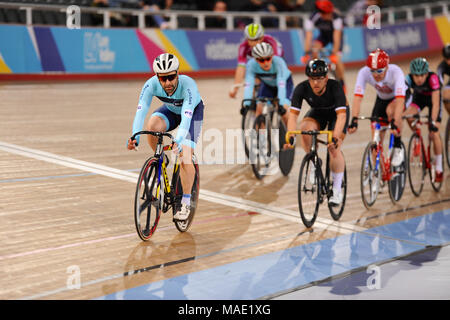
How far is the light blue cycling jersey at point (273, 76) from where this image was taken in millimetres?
7312

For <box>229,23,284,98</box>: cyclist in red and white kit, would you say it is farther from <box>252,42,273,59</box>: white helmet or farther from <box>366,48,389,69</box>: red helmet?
<box>366,48,389,69</box>: red helmet

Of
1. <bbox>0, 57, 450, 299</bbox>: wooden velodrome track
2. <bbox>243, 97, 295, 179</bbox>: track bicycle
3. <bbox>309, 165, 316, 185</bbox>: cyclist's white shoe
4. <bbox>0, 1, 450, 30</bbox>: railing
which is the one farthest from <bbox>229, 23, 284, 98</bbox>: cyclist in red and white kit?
<bbox>0, 1, 450, 30</bbox>: railing

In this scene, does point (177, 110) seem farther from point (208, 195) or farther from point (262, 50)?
point (262, 50)

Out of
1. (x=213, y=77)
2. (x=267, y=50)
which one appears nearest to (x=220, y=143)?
(x=267, y=50)

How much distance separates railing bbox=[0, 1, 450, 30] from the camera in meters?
12.8

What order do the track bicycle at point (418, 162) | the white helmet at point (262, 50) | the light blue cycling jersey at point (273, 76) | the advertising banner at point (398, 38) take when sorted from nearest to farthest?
1. the track bicycle at point (418, 162)
2. the white helmet at point (262, 50)
3. the light blue cycling jersey at point (273, 76)
4. the advertising banner at point (398, 38)

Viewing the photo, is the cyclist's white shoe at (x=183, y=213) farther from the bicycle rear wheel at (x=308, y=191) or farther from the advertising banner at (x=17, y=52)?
the advertising banner at (x=17, y=52)

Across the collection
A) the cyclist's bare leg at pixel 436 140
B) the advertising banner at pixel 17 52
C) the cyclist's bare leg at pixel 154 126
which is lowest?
the cyclist's bare leg at pixel 436 140

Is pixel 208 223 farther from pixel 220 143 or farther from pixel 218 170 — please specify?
pixel 220 143

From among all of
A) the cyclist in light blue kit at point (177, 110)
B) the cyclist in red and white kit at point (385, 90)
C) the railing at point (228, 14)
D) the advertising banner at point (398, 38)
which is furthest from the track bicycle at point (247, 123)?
the advertising banner at point (398, 38)

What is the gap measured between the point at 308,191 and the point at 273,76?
225cm

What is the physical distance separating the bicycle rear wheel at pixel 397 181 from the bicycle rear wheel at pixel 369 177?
0.18 meters

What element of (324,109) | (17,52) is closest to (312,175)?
(324,109)

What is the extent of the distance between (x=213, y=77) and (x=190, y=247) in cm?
1088
